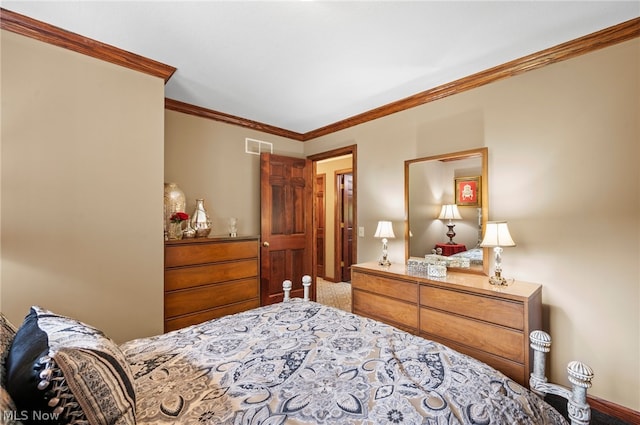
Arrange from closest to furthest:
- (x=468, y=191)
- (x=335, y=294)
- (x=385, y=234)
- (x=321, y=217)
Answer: (x=468, y=191) → (x=385, y=234) → (x=335, y=294) → (x=321, y=217)

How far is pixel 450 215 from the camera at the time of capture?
2693mm

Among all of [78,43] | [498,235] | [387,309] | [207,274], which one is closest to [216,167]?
[207,274]

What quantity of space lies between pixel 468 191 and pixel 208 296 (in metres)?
2.74

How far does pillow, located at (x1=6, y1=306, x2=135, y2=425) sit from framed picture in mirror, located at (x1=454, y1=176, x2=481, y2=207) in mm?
2682

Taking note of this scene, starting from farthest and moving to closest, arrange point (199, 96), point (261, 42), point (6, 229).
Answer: point (199, 96)
point (261, 42)
point (6, 229)

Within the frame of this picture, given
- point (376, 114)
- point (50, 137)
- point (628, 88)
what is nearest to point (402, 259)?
point (376, 114)

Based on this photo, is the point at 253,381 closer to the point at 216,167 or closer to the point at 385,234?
the point at 385,234

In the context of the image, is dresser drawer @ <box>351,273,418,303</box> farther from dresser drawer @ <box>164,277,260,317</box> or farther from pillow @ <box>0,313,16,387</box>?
pillow @ <box>0,313,16,387</box>

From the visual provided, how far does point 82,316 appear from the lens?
198 cm

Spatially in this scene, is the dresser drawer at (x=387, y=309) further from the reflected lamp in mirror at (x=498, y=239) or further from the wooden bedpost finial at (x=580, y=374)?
the wooden bedpost finial at (x=580, y=374)

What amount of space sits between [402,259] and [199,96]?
2.80m

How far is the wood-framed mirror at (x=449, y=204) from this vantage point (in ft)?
8.20

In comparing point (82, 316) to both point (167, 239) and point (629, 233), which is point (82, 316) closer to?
point (167, 239)

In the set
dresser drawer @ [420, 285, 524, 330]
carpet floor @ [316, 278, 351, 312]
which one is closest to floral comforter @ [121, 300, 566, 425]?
dresser drawer @ [420, 285, 524, 330]
